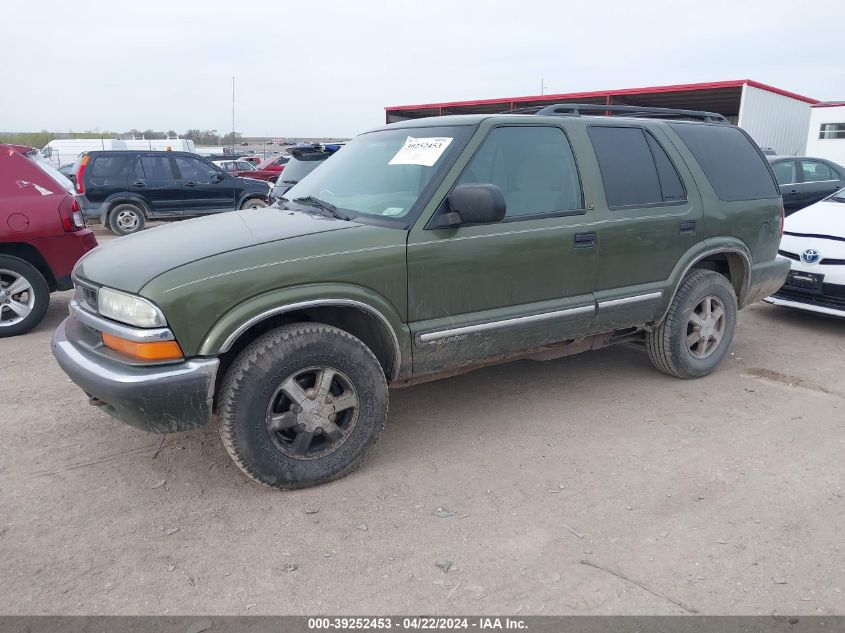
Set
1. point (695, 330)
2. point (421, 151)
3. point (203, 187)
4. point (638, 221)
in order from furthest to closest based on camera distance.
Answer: point (203, 187), point (695, 330), point (638, 221), point (421, 151)

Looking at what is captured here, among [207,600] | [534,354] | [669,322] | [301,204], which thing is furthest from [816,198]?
[207,600]

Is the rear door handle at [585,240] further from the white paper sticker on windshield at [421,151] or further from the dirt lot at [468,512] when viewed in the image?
the dirt lot at [468,512]

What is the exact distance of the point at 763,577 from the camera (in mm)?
2648

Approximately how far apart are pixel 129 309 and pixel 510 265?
198cm

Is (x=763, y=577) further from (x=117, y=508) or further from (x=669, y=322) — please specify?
(x=117, y=508)

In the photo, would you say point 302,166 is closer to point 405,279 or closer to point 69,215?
point 69,215

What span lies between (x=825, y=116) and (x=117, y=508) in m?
28.1

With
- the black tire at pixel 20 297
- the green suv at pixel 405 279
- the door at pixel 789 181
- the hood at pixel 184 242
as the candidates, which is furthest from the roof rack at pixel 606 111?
the door at pixel 789 181

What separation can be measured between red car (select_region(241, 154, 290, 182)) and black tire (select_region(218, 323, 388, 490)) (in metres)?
19.6

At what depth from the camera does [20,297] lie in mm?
6125

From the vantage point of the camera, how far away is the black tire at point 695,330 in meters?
4.64

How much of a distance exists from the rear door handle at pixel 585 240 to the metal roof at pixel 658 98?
58.9 feet

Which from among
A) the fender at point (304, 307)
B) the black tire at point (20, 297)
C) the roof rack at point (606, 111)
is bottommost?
the black tire at point (20, 297)

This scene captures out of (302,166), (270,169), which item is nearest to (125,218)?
(302,166)
